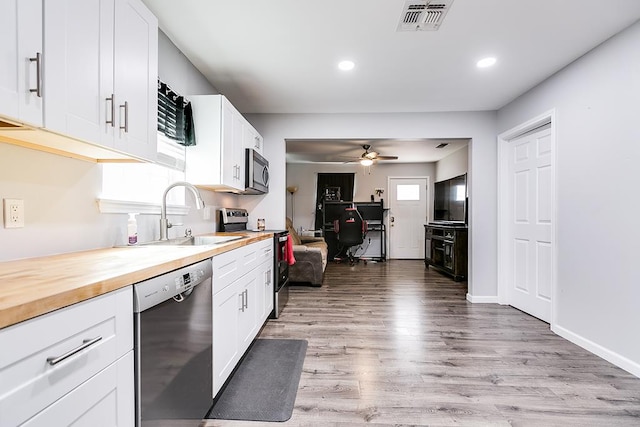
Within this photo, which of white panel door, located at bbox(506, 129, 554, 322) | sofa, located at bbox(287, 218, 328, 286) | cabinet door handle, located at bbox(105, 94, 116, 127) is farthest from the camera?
sofa, located at bbox(287, 218, 328, 286)

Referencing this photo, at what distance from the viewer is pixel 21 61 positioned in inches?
38.7

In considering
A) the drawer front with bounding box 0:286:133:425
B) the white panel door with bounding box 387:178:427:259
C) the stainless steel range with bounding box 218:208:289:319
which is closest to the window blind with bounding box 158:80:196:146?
the stainless steel range with bounding box 218:208:289:319

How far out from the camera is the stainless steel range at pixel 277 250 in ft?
10.6

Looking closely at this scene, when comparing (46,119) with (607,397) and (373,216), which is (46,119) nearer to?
(607,397)

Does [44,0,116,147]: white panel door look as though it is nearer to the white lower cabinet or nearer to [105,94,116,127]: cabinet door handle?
[105,94,116,127]: cabinet door handle

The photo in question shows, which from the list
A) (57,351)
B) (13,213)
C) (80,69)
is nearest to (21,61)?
(80,69)

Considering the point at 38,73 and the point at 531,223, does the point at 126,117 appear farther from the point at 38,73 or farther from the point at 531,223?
the point at 531,223

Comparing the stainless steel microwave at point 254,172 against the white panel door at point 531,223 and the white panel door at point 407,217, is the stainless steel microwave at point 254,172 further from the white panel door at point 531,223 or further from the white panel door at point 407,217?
the white panel door at point 407,217

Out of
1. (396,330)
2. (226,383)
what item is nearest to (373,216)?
(396,330)

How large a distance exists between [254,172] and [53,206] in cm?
202

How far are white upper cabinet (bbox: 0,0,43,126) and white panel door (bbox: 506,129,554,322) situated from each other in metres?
3.72

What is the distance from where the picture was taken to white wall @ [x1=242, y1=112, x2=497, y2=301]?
3.90m

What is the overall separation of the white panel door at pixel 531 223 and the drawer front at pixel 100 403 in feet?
11.5

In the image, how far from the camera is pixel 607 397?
185 cm
